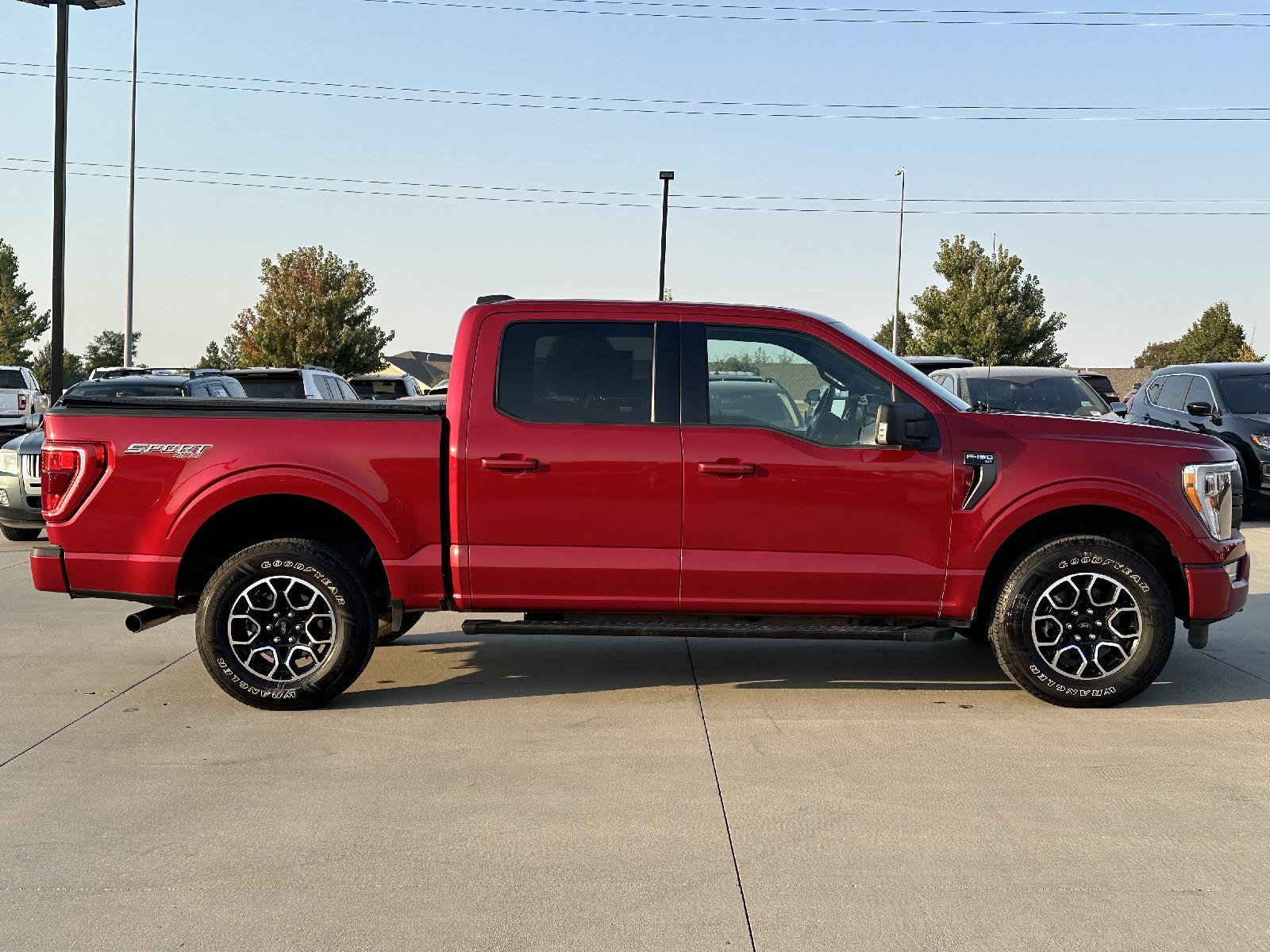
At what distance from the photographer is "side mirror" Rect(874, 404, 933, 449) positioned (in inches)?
236

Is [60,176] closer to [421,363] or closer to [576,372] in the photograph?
[576,372]

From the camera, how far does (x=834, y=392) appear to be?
20.6ft

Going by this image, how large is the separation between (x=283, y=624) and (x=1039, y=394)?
11.3m

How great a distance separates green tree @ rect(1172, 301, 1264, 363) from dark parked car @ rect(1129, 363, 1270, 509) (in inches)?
2397

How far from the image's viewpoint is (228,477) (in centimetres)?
610

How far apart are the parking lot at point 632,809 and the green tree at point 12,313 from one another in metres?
67.7

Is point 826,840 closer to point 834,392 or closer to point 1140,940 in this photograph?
point 1140,940

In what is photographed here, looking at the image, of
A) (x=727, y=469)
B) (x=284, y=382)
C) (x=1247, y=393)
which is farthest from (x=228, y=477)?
(x=1247, y=393)

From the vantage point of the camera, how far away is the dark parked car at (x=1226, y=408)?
1451cm

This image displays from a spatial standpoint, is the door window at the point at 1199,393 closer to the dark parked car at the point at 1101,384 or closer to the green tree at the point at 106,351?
Answer: the dark parked car at the point at 1101,384

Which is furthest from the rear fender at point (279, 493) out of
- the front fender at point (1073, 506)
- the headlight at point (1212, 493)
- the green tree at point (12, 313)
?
the green tree at point (12, 313)

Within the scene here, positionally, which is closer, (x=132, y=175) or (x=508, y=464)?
(x=508, y=464)

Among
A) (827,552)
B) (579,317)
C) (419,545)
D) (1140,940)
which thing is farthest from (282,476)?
(1140,940)

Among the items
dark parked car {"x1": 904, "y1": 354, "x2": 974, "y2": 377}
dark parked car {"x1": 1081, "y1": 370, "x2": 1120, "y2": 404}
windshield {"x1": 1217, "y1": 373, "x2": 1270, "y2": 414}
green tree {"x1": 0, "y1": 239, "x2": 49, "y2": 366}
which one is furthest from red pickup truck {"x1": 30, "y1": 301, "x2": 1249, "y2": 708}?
green tree {"x1": 0, "y1": 239, "x2": 49, "y2": 366}
